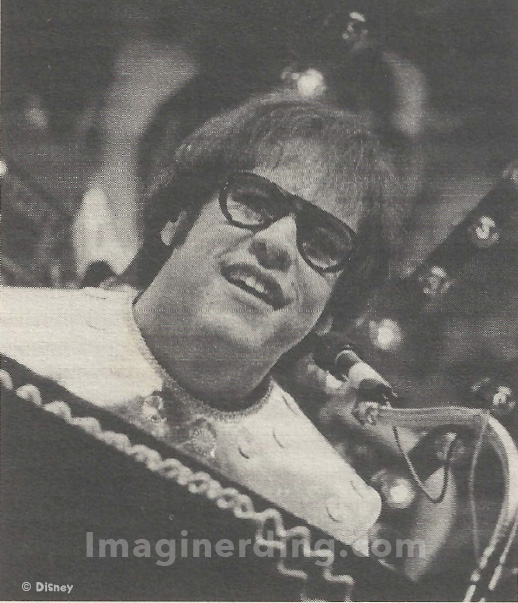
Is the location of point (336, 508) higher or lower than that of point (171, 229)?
lower

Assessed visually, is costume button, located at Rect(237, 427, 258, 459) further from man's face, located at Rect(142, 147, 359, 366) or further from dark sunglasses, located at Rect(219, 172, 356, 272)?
dark sunglasses, located at Rect(219, 172, 356, 272)

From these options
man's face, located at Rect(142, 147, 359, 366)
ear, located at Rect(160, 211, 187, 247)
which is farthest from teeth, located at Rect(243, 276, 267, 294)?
ear, located at Rect(160, 211, 187, 247)

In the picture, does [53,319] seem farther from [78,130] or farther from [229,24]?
[229,24]

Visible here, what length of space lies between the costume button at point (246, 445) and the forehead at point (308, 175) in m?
0.29

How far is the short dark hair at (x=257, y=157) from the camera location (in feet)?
2.41

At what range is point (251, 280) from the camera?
28.6 inches

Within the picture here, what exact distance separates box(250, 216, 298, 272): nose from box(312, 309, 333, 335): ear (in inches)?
3.0

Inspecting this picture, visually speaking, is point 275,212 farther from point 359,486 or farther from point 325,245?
point 359,486

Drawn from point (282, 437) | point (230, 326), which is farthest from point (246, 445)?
point (230, 326)

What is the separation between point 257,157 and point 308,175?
65mm

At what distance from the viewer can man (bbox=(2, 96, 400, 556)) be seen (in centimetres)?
73

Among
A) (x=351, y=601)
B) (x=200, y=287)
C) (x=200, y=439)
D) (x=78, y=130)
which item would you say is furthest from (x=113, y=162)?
(x=351, y=601)

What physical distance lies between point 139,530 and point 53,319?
0.27 metres

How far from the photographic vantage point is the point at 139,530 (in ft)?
2.36
